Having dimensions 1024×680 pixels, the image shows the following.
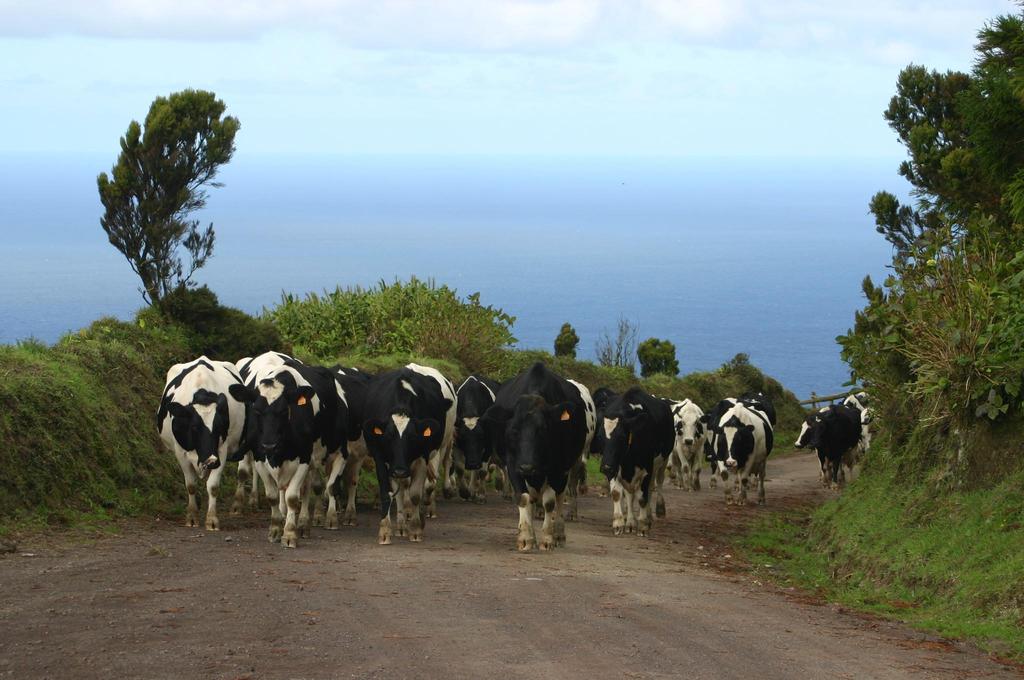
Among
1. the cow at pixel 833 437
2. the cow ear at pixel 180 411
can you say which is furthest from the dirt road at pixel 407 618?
the cow at pixel 833 437

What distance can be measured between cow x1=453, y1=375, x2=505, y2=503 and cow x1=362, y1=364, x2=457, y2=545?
264 cm

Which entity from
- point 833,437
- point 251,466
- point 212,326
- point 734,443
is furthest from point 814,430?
point 251,466

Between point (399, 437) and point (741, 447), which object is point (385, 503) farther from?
point (741, 447)

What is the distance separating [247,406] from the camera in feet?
63.2

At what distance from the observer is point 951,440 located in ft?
59.6

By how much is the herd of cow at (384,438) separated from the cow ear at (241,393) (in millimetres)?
32

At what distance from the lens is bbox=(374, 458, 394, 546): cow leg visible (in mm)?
17750

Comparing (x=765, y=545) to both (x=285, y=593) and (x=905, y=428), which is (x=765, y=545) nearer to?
(x=905, y=428)

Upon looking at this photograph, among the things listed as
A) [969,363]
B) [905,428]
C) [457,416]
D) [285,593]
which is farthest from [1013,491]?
[457,416]

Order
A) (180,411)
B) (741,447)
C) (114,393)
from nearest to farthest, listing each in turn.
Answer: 1. (180,411)
2. (114,393)
3. (741,447)

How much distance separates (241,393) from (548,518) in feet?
15.2

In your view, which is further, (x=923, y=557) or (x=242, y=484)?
(x=242, y=484)

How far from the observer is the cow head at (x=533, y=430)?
704 inches

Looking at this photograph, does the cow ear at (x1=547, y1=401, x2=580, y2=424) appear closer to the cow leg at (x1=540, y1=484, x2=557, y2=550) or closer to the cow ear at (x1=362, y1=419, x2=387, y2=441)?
the cow leg at (x1=540, y1=484, x2=557, y2=550)
